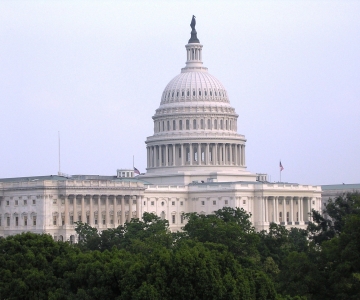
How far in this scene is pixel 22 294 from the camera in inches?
4801

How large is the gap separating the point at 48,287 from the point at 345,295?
1039 inches

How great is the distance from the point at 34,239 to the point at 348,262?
32.5 m

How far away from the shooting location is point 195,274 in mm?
111125

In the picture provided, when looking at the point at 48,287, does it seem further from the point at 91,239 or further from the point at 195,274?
the point at 91,239

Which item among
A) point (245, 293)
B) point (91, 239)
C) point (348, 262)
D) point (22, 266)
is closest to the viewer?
point (245, 293)

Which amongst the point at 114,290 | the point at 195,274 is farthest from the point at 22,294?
the point at 195,274

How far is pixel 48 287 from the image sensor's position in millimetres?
122375

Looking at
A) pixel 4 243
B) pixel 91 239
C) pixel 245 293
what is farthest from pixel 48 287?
pixel 91 239

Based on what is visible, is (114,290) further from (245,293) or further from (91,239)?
(91,239)

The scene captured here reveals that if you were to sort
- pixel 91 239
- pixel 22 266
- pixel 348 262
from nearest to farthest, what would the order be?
pixel 348 262
pixel 22 266
pixel 91 239

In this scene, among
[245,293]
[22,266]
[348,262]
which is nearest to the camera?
[245,293]

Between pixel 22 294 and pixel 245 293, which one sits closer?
pixel 245 293

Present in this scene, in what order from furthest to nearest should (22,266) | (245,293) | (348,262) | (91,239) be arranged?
(91,239) < (22,266) < (348,262) < (245,293)

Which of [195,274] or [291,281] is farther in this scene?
[291,281]
